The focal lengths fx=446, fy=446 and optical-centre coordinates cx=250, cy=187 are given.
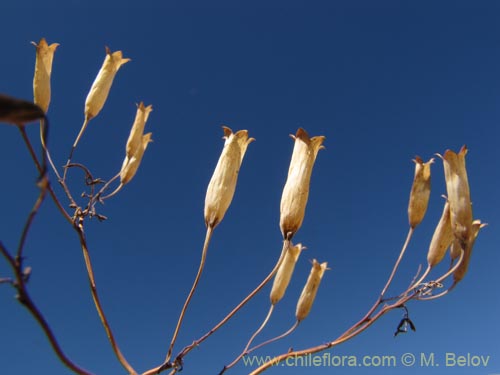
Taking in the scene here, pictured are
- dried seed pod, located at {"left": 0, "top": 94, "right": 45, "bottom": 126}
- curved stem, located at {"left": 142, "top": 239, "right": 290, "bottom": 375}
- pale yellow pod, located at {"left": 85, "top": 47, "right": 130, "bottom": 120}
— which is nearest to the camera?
dried seed pod, located at {"left": 0, "top": 94, "right": 45, "bottom": 126}

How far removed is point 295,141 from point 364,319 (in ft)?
2.25

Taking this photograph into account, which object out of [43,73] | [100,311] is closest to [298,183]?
[100,311]

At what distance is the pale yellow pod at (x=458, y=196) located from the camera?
1.60 metres

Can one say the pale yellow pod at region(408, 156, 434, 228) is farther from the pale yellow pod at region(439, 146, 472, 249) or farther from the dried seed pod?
the dried seed pod

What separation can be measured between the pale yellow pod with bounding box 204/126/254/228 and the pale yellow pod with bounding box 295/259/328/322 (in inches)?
25.8

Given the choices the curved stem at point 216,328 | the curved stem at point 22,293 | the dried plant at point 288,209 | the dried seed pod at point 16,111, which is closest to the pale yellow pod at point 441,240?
the dried plant at point 288,209

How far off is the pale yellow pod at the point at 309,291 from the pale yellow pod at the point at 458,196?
0.65 m

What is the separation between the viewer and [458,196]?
5.36ft

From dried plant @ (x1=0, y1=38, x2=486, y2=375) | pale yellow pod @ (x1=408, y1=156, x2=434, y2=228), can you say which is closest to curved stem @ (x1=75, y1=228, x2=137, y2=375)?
dried plant @ (x1=0, y1=38, x2=486, y2=375)

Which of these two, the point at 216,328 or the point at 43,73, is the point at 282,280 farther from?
the point at 43,73

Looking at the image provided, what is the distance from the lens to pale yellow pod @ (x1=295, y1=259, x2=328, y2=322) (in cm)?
191

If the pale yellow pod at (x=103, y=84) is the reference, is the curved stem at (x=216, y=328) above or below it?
below

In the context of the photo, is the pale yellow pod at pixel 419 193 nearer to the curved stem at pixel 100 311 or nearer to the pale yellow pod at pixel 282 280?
the pale yellow pod at pixel 282 280

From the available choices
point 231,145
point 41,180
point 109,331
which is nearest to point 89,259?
point 109,331
